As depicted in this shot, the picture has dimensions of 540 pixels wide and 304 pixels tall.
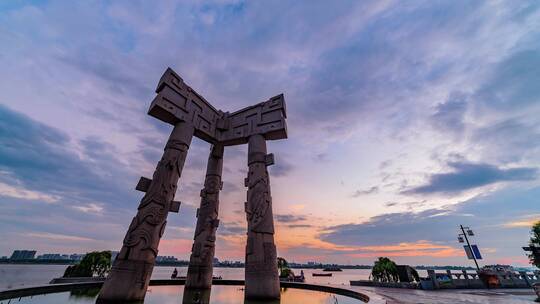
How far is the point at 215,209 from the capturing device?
1516 centimetres

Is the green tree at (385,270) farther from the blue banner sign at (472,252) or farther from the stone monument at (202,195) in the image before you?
the stone monument at (202,195)

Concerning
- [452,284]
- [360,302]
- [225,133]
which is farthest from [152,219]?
[452,284]

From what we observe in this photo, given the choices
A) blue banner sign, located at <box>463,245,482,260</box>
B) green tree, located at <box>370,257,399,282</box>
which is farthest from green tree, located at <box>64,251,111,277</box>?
blue banner sign, located at <box>463,245,482,260</box>

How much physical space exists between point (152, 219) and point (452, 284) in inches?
727

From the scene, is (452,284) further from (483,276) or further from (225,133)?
(225,133)

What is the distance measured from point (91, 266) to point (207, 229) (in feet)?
40.8

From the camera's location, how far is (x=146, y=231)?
33.0 feet

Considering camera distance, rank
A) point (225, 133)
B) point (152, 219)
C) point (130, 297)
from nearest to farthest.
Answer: point (130, 297) → point (152, 219) → point (225, 133)

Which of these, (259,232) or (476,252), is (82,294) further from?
(476,252)

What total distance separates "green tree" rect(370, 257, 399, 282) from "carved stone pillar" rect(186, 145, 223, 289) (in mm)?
15553

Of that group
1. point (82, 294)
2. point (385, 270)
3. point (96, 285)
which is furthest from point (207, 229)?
point (385, 270)

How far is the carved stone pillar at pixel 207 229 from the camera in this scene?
13242 mm

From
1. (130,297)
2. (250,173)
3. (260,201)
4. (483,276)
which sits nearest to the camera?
(130,297)

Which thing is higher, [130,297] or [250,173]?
[250,173]
